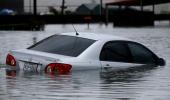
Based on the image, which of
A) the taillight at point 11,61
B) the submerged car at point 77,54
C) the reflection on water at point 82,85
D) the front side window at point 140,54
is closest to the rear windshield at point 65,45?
the submerged car at point 77,54

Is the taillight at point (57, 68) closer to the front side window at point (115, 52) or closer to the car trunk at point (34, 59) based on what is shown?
the car trunk at point (34, 59)

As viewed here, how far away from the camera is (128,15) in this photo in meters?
69.3

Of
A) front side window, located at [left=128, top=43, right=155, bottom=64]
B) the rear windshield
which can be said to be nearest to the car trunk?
the rear windshield

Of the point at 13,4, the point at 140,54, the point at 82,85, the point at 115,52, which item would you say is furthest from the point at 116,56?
the point at 13,4

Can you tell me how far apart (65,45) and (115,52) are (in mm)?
1116

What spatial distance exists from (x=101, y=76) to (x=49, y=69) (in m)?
1.14

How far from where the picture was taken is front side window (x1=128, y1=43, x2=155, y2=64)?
14.7 m

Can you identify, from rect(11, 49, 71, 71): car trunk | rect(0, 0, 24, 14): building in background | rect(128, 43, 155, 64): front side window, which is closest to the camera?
rect(11, 49, 71, 71): car trunk

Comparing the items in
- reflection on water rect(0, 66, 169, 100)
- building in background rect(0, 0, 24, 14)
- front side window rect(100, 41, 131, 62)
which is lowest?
building in background rect(0, 0, 24, 14)

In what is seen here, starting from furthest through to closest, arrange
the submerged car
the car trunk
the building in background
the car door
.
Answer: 1. the building in background
2. the car door
3. the submerged car
4. the car trunk

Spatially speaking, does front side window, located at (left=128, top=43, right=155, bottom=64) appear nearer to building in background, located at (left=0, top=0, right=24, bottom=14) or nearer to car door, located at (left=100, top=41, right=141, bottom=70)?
car door, located at (left=100, top=41, right=141, bottom=70)

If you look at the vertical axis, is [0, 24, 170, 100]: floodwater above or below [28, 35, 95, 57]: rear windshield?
below

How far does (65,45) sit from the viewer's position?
14.0 m

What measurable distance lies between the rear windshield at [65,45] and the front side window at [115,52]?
345 mm
